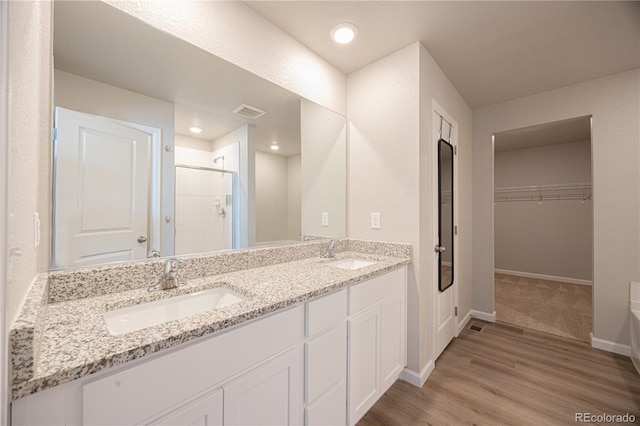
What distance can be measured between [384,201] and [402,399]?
1335 mm

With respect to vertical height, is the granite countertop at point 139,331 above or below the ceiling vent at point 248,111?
below

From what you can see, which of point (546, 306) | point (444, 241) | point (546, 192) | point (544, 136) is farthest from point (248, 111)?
point (546, 192)

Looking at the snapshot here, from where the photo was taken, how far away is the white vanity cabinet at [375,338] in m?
1.40

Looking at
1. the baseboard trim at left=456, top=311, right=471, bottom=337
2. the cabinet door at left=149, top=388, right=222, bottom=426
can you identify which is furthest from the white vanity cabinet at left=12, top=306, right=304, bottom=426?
the baseboard trim at left=456, top=311, right=471, bottom=337

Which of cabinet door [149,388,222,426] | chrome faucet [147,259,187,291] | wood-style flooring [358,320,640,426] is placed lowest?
wood-style flooring [358,320,640,426]

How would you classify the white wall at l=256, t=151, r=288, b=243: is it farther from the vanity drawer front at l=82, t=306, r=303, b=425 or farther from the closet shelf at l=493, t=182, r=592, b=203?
the closet shelf at l=493, t=182, r=592, b=203

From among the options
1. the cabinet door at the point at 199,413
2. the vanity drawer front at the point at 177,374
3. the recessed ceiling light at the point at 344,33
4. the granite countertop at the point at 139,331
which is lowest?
the cabinet door at the point at 199,413

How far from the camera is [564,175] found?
Answer: 14.3 feet

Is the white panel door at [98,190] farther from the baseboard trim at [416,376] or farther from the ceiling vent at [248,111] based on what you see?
the baseboard trim at [416,376]

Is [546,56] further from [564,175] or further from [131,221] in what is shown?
[564,175]

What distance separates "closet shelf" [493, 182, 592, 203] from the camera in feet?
13.8

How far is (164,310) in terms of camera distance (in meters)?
1.08

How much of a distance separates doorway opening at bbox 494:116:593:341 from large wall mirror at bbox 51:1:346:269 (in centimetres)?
345

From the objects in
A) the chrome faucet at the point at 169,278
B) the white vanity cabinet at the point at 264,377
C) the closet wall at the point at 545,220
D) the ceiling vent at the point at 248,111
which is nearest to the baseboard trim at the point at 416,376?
the white vanity cabinet at the point at 264,377
